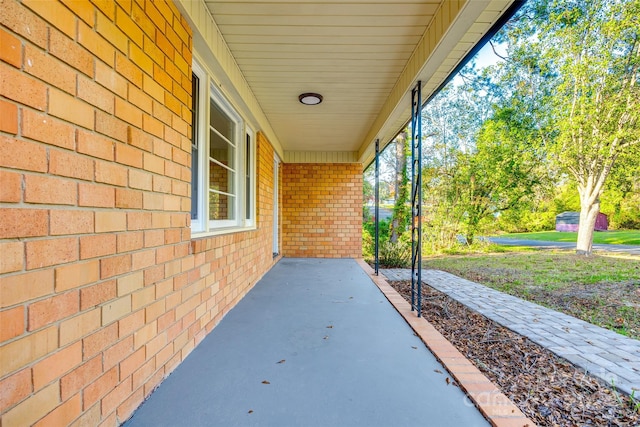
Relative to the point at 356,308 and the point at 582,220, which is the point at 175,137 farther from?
the point at 582,220

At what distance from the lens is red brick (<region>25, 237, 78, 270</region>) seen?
0.92 meters

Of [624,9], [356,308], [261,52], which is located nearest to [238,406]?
[356,308]

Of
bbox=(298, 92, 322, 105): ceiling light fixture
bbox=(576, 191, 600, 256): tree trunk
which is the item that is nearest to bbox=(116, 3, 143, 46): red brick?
bbox=(298, 92, 322, 105): ceiling light fixture

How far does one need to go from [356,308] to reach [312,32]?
109 inches

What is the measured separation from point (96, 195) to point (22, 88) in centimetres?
44

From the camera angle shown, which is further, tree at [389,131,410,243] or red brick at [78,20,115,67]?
tree at [389,131,410,243]

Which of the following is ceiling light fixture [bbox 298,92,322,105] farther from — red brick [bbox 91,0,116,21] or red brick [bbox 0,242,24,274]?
red brick [bbox 0,242,24,274]

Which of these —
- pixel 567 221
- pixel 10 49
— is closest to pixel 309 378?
pixel 10 49

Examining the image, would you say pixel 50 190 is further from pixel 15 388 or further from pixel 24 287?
pixel 15 388

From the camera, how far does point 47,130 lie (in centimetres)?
97

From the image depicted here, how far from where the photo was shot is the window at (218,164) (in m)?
2.45

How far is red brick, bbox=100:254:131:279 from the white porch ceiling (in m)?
1.99

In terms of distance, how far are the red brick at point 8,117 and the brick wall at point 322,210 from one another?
20.8 feet

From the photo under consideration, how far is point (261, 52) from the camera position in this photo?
2.83 meters
